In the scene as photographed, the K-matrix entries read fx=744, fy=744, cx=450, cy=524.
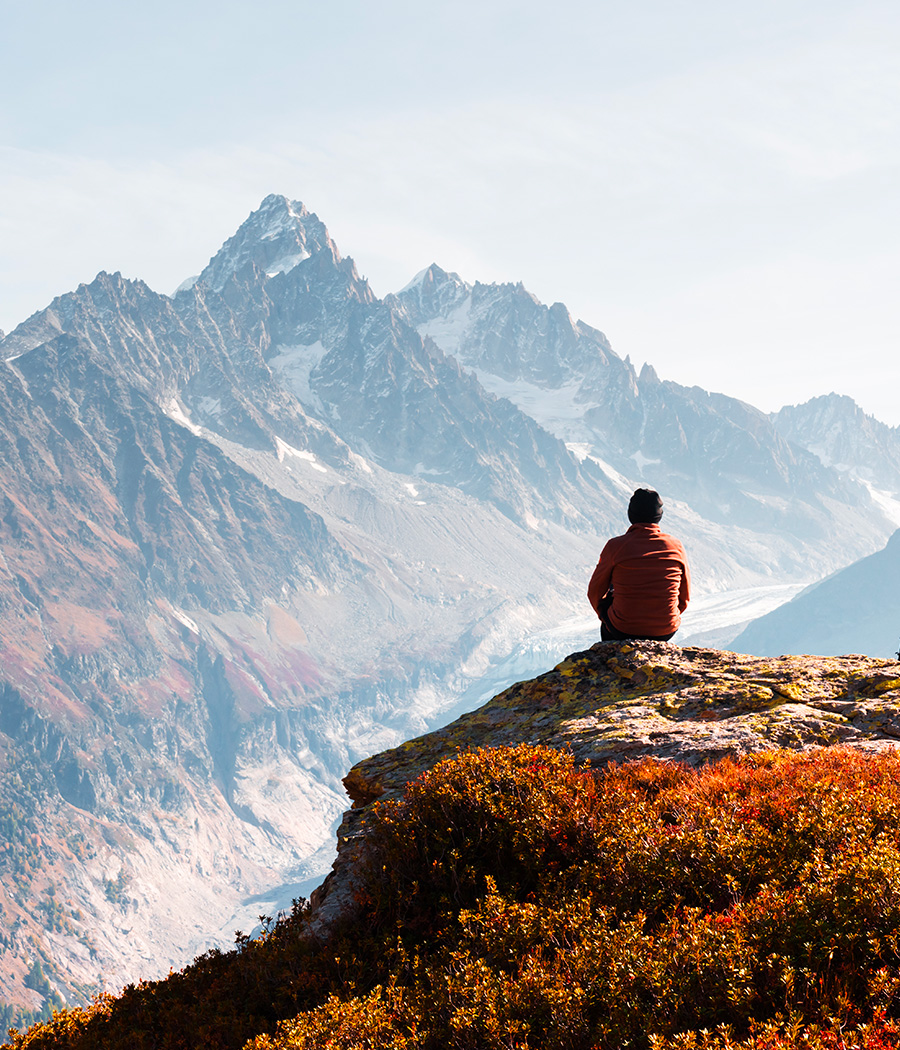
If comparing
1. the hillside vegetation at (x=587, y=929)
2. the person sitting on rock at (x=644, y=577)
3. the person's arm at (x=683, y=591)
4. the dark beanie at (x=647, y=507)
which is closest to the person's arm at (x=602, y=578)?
the person sitting on rock at (x=644, y=577)

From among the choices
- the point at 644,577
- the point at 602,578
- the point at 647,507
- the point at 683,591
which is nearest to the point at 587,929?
the point at 644,577

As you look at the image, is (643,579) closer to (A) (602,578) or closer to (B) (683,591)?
(A) (602,578)

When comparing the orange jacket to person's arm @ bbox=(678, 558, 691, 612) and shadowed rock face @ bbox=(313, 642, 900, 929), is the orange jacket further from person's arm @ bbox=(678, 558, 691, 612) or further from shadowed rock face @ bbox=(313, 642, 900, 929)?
shadowed rock face @ bbox=(313, 642, 900, 929)

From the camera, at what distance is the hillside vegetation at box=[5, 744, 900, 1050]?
4.04 m

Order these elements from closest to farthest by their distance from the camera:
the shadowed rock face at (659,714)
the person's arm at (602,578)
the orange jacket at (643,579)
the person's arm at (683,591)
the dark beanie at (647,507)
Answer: the shadowed rock face at (659,714)
the orange jacket at (643,579)
the person's arm at (602,578)
the dark beanie at (647,507)
the person's arm at (683,591)

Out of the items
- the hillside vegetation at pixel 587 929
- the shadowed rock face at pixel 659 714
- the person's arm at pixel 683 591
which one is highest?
the person's arm at pixel 683 591

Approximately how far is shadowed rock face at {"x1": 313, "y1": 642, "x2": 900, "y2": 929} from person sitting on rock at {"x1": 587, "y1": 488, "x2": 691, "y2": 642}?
0.36 m

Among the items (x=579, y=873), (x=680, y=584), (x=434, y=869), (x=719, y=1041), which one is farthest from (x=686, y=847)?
(x=680, y=584)

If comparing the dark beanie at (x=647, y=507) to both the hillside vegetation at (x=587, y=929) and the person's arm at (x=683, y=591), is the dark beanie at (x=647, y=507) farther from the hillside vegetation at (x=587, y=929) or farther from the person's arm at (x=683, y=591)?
the hillside vegetation at (x=587, y=929)

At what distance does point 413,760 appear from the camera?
1084 centimetres

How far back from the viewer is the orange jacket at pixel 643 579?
1165cm

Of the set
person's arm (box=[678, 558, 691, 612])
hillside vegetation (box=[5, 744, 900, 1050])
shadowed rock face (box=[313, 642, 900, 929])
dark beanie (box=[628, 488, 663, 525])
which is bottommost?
hillside vegetation (box=[5, 744, 900, 1050])

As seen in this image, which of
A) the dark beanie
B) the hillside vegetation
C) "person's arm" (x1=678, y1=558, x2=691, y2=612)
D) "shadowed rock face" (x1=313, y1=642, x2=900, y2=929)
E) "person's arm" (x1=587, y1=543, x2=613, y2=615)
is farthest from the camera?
"person's arm" (x1=678, y1=558, x2=691, y2=612)

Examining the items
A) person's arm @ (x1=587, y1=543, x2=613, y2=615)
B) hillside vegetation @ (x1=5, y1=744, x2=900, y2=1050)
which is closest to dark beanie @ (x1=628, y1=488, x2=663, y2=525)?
person's arm @ (x1=587, y1=543, x2=613, y2=615)
